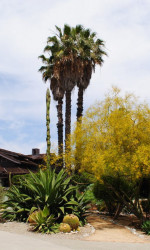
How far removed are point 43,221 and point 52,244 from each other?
475 cm

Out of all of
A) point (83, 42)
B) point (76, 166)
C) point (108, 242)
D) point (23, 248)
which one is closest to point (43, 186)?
point (108, 242)

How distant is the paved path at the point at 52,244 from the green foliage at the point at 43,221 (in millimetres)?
1329

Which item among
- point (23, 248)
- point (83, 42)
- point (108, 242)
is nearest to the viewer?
point (23, 248)

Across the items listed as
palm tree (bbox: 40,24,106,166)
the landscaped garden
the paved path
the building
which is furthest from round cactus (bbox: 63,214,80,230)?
the building

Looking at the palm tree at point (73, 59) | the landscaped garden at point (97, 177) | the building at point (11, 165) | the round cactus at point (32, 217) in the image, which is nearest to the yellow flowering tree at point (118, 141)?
the landscaped garden at point (97, 177)

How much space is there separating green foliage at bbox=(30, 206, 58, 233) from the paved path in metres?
1.33

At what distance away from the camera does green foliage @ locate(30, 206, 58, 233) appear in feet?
40.7

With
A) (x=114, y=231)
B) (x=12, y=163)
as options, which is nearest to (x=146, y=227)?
(x=114, y=231)

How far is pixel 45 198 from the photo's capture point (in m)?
13.5

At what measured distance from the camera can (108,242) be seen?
11.5m

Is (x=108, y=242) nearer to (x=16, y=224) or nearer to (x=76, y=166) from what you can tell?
(x=16, y=224)

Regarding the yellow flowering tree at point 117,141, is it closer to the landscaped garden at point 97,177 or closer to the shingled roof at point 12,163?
the landscaped garden at point 97,177

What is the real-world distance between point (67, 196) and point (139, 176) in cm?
331

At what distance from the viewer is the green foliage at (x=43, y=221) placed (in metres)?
12.4
